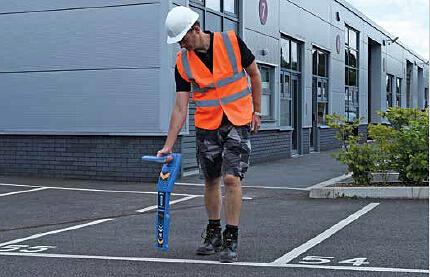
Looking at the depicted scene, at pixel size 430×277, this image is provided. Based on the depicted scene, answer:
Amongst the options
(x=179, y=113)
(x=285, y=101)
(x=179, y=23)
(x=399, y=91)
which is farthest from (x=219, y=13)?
(x=399, y=91)

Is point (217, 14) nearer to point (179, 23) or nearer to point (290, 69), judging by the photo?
point (290, 69)

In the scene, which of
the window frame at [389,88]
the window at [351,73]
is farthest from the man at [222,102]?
the window frame at [389,88]

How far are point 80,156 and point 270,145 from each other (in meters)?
6.22

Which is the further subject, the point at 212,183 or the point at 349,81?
the point at 349,81

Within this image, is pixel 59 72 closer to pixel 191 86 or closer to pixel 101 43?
pixel 101 43

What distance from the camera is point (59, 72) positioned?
43.7 feet

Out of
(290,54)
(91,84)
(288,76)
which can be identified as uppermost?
(290,54)

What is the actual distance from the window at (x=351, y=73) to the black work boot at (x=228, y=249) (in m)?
22.5

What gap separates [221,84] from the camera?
5.53m

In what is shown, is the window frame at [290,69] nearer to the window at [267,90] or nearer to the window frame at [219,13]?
the window at [267,90]

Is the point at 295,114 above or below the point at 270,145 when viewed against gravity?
above

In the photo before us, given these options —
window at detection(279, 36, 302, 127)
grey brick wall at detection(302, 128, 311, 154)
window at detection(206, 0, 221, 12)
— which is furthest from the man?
grey brick wall at detection(302, 128, 311, 154)

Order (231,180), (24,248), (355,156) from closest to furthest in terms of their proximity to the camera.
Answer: (231,180) < (24,248) < (355,156)

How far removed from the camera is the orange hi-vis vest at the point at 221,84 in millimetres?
5520
